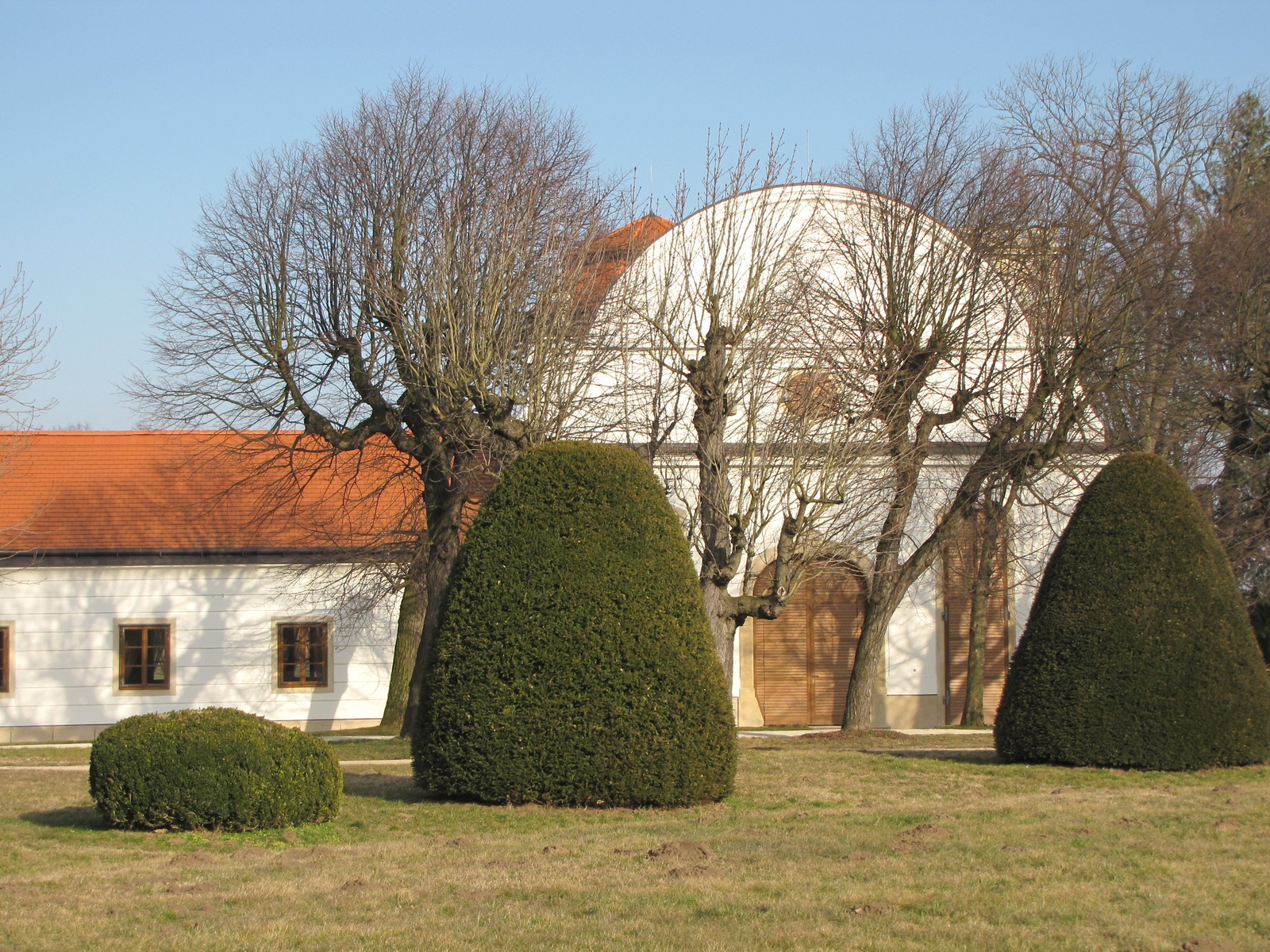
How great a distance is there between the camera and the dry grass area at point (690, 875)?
20.0ft

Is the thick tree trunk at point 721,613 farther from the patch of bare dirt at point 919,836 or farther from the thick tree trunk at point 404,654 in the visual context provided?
the thick tree trunk at point 404,654

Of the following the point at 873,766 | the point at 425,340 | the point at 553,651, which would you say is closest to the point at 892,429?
the point at 873,766

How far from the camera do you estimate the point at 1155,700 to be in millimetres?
12344

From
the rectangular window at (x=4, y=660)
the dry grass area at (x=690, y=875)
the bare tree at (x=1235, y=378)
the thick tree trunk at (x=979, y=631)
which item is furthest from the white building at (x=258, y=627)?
the dry grass area at (x=690, y=875)

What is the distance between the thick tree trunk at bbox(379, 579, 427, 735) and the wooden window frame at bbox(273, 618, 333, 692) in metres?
2.98

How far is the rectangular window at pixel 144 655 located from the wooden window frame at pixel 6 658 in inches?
81.4

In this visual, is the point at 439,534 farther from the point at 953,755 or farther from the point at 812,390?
the point at 953,755

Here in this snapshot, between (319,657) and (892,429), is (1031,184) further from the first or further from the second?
(319,657)

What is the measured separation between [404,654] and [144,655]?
621 centimetres

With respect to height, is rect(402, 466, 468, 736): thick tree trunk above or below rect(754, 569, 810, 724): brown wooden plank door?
above

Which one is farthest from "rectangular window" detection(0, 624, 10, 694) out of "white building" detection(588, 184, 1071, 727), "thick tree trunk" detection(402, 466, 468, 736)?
"white building" detection(588, 184, 1071, 727)

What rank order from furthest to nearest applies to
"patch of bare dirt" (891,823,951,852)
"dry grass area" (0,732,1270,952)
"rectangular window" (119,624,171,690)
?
"rectangular window" (119,624,171,690) < "patch of bare dirt" (891,823,951,852) < "dry grass area" (0,732,1270,952)

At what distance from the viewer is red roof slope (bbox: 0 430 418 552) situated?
23531 mm

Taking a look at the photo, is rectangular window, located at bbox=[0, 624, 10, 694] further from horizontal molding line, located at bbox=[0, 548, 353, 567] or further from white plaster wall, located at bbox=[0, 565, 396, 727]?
horizontal molding line, located at bbox=[0, 548, 353, 567]
